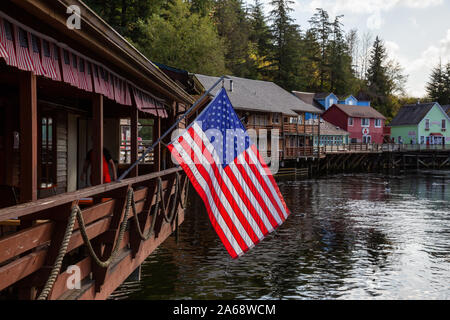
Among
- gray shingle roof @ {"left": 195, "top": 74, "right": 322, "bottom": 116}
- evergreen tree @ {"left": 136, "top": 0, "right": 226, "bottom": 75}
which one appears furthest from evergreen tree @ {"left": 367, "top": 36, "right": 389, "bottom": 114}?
evergreen tree @ {"left": 136, "top": 0, "right": 226, "bottom": 75}

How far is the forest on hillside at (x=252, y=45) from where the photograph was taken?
5019 cm

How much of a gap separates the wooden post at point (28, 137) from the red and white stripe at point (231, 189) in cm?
207

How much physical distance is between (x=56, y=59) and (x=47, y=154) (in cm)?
611

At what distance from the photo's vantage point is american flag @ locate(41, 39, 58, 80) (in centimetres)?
551

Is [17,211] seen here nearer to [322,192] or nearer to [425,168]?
[322,192]

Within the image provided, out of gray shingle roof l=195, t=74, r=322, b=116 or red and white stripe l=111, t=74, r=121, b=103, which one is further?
gray shingle roof l=195, t=74, r=322, b=116

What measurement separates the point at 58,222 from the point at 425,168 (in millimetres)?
78053

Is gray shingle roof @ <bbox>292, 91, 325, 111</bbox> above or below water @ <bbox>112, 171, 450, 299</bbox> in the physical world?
above

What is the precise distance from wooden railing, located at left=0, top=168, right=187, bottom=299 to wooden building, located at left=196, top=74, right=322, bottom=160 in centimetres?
→ 3938

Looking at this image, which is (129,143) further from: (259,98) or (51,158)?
(259,98)

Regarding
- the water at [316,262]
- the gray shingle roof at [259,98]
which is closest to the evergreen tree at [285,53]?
the gray shingle roof at [259,98]

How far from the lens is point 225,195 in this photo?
23.3ft

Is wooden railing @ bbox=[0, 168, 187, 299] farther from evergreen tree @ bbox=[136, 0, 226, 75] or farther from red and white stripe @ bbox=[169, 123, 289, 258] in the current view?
evergreen tree @ bbox=[136, 0, 226, 75]
